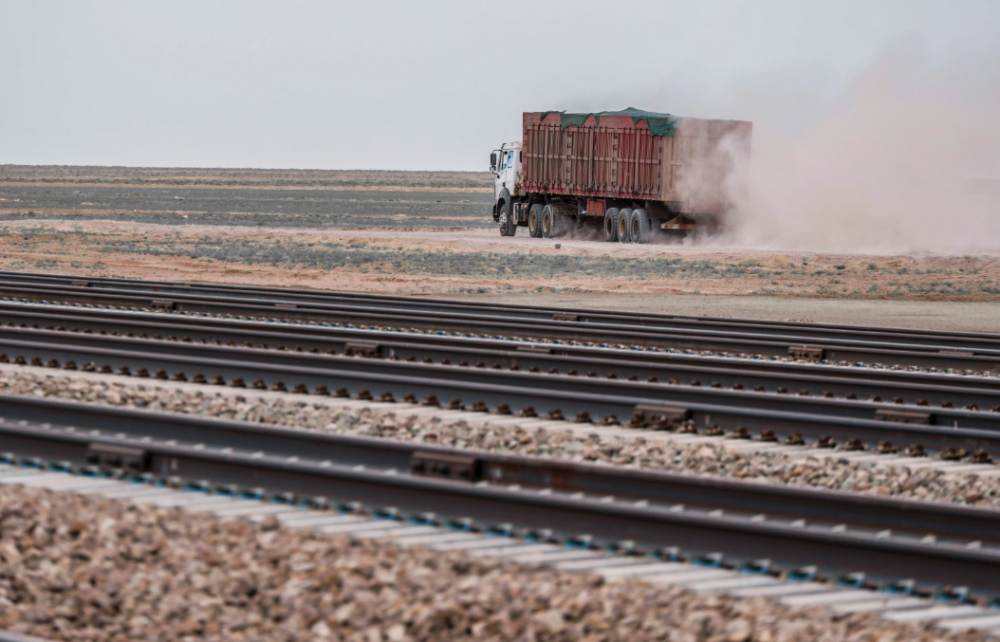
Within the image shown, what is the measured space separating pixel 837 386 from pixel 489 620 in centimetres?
664

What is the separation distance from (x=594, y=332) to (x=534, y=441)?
6.13m

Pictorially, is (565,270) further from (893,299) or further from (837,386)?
(837,386)

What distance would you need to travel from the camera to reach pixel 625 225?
42062 mm

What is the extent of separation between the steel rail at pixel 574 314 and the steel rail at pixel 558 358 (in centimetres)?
340

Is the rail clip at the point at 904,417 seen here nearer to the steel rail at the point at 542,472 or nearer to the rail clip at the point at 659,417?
the rail clip at the point at 659,417

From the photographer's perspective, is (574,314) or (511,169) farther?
(511,169)

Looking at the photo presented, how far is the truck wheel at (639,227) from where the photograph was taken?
135ft

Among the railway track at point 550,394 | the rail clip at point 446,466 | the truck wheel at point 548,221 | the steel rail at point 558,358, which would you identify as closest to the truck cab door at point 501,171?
the truck wheel at point 548,221

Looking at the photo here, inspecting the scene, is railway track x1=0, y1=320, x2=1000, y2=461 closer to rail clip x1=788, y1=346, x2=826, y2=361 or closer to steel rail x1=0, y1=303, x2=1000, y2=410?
steel rail x1=0, y1=303, x2=1000, y2=410

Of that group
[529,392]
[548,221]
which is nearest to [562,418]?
[529,392]

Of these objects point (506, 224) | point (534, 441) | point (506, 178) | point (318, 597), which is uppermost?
point (506, 178)

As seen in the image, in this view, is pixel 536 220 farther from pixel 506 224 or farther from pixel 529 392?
pixel 529 392

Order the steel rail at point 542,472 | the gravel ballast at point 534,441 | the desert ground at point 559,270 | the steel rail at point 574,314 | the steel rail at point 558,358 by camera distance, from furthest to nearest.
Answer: the desert ground at point 559,270 < the steel rail at point 574,314 < the steel rail at point 558,358 < the gravel ballast at point 534,441 < the steel rail at point 542,472

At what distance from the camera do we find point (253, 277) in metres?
27.5
